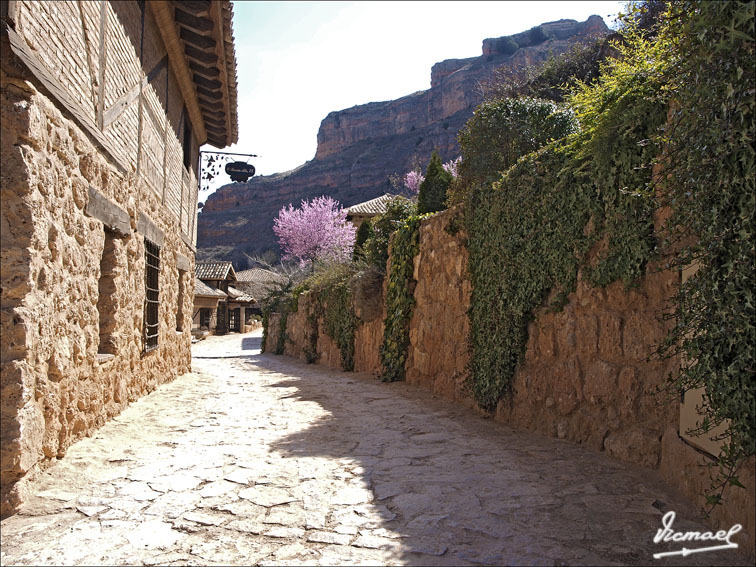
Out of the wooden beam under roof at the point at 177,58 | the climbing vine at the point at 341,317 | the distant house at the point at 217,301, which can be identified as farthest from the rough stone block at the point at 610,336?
the distant house at the point at 217,301

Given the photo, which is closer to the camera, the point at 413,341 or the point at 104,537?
the point at 104,537

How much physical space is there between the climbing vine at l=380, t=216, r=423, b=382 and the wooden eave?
3.61 meters

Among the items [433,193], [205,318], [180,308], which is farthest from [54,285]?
[205,318]

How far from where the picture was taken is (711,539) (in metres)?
2.45

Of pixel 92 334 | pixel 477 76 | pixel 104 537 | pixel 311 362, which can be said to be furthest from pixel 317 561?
pixel 477 76

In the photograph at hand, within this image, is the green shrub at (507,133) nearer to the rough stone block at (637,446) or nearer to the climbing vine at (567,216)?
the climbing vine at (567,216)

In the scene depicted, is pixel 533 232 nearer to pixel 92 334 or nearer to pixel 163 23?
pixel 92 334

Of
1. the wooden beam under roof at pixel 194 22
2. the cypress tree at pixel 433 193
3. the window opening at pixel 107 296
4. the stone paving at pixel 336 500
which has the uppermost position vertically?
the wooden beam under roof at pixel 194 22

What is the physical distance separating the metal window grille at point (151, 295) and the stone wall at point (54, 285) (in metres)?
0.83

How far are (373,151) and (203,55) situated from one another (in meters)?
61.6

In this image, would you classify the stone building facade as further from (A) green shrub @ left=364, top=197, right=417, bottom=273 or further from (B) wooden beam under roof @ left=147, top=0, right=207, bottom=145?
(A) green shrub @ left=364, top=197, right=417, bottom=273

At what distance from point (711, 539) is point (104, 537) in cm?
289

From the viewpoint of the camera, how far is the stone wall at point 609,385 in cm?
301

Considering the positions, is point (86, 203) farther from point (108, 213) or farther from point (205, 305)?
point (205, 305)
